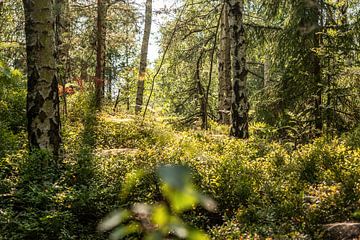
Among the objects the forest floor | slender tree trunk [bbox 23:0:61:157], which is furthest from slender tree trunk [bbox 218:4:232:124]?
slender tree trunk [bbox 23:0:61:157]

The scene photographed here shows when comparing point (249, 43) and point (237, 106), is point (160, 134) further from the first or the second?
point (249, 43)

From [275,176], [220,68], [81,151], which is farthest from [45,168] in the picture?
[220,68]

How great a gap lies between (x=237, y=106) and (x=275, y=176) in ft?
12.1

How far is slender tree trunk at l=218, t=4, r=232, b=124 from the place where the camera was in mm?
13594

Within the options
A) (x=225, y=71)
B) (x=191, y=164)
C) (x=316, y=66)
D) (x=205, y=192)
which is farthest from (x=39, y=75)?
(x=225, y=71)

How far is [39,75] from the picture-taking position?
5.60m

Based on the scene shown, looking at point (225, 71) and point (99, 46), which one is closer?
point (99, 46)

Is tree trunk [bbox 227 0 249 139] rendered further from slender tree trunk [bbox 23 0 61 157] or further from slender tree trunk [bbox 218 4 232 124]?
slender tree trunk [bbox 23 0 61 157]

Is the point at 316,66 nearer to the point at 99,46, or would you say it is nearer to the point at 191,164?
the point at 191,164

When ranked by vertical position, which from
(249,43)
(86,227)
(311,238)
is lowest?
(86,227)

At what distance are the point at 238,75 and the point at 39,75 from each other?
188 inches

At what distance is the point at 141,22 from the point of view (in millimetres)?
16438

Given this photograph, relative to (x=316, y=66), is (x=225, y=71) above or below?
below

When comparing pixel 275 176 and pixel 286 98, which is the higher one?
pixel 286 98
